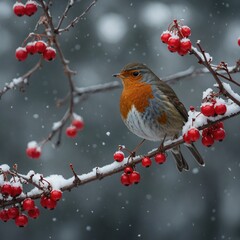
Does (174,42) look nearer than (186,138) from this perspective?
Yes

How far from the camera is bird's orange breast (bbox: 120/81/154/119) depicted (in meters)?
3.78

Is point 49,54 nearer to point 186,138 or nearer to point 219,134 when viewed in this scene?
point 186,138

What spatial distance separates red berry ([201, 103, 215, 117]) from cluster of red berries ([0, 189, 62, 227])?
0.69 metres

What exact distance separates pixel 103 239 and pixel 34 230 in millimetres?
1155

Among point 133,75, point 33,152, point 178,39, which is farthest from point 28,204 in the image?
point 133,75

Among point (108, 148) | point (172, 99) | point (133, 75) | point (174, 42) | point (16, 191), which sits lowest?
point (108, 148)

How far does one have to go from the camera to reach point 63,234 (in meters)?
10.5

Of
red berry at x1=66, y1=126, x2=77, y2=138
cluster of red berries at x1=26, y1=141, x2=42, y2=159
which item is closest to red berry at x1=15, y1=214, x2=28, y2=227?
cluster of red berries at x1=26, y1=141, x2=42, y2=159

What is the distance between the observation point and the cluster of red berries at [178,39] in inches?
96.4

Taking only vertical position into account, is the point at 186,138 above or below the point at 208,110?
below

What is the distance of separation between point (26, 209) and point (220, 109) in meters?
0.92

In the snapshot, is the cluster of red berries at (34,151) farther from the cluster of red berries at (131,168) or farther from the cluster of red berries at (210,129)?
the cluster of red berries at (210,129)

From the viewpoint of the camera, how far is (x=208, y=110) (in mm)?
2551

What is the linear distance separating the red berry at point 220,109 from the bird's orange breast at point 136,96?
4.08ft
